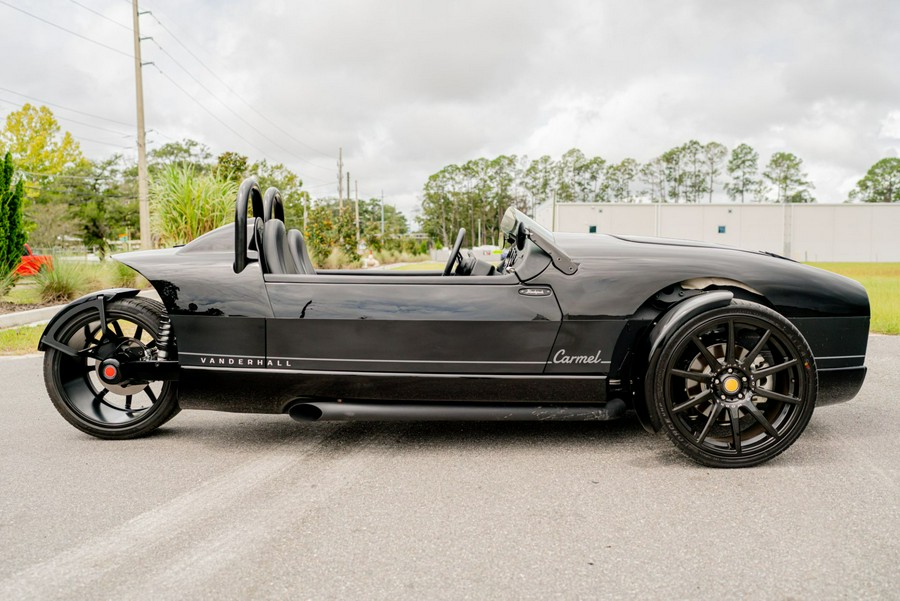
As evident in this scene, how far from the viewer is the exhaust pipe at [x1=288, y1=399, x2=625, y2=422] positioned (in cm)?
292

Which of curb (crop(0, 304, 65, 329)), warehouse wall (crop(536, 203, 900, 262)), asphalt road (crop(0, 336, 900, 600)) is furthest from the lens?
warehouse wall (crop(536, 203, 900, 262))

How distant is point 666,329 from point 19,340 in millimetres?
6736

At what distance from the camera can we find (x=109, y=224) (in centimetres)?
4847

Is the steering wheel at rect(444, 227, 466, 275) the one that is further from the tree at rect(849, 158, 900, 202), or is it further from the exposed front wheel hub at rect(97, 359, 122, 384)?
the tree at rect(849, 158, 900, 202)

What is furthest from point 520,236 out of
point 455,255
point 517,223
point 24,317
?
point 24,317

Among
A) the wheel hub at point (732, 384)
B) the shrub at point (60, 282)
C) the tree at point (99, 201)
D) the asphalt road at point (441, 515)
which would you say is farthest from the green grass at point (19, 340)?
the tree at point (99, 201)

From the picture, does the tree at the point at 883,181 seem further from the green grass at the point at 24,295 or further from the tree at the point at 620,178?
the green grass at the point at 24,295

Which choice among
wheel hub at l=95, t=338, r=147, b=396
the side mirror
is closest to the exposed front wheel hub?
wheel hub at l=95, t=338, r=147, b=396

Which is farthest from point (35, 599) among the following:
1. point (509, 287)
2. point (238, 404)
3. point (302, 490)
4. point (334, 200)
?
point (334, 200)

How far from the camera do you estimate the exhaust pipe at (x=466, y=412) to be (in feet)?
9.57

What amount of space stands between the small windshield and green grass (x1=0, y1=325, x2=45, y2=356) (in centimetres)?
479

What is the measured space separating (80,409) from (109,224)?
169ft

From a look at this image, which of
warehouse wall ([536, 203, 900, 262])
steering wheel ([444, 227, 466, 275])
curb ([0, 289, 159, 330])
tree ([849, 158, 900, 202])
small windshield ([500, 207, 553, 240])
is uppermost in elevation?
tree ([849, 158, 900, 202])

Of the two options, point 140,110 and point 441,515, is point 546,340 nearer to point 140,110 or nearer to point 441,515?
point 441,515
